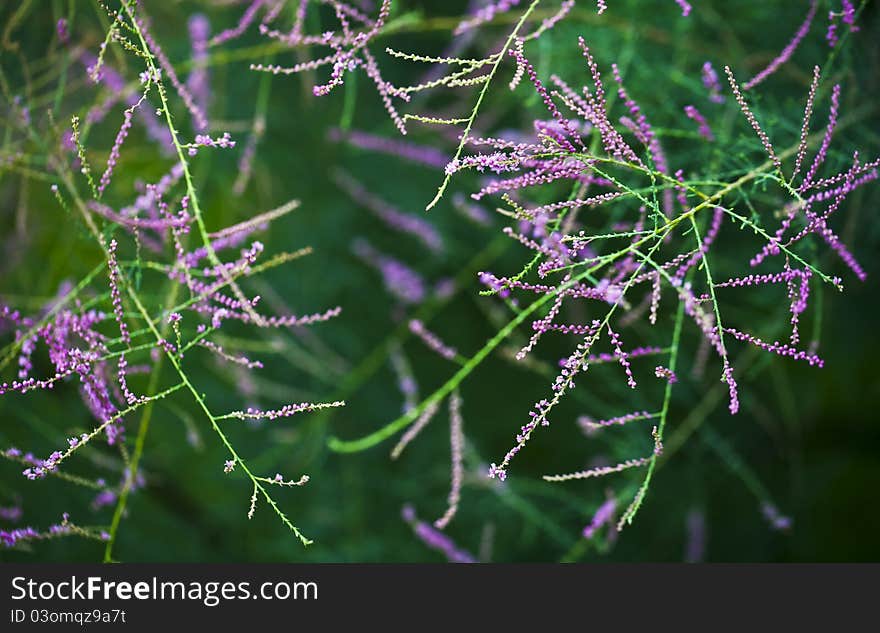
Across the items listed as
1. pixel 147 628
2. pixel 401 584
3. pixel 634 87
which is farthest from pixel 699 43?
pixel 147 628

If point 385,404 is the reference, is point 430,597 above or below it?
below

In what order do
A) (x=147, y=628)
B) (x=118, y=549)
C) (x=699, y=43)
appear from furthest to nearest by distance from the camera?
(x=118, y=549)
(x=699, y=43)
(x=147, y=628)

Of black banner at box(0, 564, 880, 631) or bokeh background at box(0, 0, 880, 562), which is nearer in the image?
black banner at box(0, 564, 880, 631)

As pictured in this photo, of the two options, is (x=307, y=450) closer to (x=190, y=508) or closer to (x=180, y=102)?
(x=190, y=508)

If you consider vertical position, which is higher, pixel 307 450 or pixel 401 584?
pixel 307 450

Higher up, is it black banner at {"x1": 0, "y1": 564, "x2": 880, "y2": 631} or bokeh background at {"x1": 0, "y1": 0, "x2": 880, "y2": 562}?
bokeh background at {"x1": 0, "y1": 0, "x2": 880, "y2": 562}

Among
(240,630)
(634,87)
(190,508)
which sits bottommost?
(240,630)

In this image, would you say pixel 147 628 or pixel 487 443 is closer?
pixel 147 628

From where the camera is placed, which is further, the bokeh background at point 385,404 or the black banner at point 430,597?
the bokeh background at point 385,404
